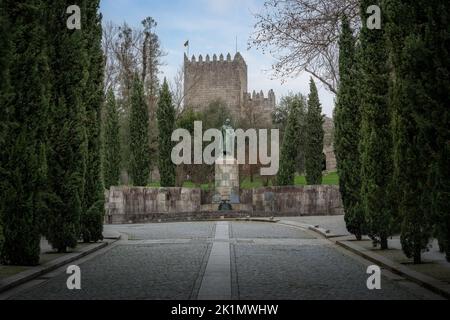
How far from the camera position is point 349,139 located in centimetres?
1580

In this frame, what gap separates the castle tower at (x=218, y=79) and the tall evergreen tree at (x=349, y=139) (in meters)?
67.1

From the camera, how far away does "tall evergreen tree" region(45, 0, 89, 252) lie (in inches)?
512

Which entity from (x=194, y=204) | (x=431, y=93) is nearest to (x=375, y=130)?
(x=431, y=93)

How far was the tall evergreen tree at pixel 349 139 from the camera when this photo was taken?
50.8 feet

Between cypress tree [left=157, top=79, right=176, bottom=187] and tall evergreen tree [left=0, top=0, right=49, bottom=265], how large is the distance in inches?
1052

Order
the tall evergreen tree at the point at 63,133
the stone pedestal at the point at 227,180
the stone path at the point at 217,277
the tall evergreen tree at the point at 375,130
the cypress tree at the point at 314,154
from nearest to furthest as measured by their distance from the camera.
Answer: the stone path at the point at 217,277, the tall evergreen tree at the point at 375,130, the tall evergreen tree at the point at 63,133, the stone pedestal at the point at 227,180, the cypress tree at the point at 314,154

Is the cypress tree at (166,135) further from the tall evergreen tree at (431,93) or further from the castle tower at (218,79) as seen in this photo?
the castle tower at (218,79)

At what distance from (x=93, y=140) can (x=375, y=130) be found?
7532 millimetres

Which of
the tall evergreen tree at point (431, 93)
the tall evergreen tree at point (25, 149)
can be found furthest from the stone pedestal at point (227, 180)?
the tall evergreen tree at point (431, 93)

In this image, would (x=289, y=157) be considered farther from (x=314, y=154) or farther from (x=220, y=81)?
(x=220, y=81)

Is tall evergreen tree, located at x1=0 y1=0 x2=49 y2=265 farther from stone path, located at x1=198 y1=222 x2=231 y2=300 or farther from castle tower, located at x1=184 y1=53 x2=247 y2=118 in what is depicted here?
castle tower, located at x1=184 y1=53 x2=247 y2=118

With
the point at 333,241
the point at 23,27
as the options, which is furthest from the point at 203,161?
the point at 23,27

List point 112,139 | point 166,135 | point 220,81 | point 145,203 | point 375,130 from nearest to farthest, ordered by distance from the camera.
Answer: point 375,130, point 145,203, point 112,139, point 166,135, point 220,81

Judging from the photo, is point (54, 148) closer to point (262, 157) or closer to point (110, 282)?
point (110, 282)
